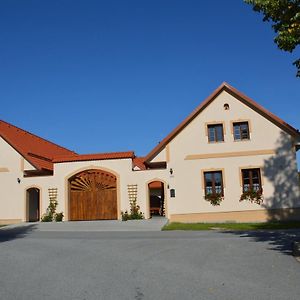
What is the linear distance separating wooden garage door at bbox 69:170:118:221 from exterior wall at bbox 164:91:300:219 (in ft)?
12.7

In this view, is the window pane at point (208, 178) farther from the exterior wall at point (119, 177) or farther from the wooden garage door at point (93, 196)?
the wooden garage door at point (93, 196)

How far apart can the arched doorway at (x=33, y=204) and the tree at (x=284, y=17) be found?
18.7m

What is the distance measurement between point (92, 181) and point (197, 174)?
6.52 meters

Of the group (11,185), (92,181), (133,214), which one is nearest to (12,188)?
(11,185)

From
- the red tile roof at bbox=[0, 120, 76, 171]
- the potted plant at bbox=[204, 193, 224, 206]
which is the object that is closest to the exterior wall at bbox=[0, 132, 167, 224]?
the red tile roof at bbox=[0, 120, 76, 171]

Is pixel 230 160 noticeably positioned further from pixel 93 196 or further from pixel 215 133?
pixel 93 196

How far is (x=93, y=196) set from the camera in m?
24.7

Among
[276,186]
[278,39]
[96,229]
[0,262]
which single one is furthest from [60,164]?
[278,39]

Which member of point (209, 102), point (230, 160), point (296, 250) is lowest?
point (296, 250)

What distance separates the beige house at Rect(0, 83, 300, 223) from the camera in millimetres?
22141

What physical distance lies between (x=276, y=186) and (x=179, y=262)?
13795 millimetres

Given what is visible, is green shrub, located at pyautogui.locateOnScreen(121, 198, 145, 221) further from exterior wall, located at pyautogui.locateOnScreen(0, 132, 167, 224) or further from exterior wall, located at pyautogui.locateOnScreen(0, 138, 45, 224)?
exterior wall, located at pyautogui.locateOnScreen(0, 138, 45, 224)

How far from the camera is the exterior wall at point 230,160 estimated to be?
2205 centimetres

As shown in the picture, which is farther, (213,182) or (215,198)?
(213,182)
